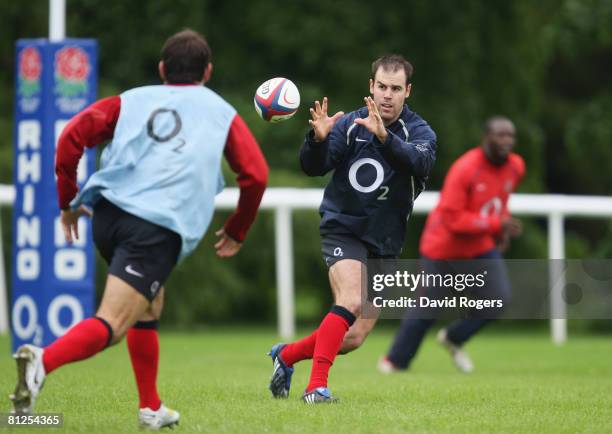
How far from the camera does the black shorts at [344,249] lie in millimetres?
7281

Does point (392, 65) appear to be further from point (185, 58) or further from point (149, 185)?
point (149, 185)

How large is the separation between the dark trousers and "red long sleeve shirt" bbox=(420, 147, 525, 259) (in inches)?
5.4

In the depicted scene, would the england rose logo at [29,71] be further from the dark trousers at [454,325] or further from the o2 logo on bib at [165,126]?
the o2 logo on bib at [165,126]

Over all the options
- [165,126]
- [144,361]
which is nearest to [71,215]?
[165,126]

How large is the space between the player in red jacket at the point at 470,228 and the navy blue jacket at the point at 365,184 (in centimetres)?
340

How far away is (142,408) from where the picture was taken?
19.6 feet

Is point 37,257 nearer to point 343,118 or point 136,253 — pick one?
point 343,118

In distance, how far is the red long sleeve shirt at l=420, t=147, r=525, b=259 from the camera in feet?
35.2

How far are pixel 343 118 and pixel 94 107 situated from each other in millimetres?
1991

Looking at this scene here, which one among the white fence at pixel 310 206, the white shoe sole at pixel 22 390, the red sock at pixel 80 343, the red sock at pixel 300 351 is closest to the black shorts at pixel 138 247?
the red sock at pixel 80 343

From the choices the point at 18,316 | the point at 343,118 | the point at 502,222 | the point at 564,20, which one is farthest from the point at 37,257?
the point at 564,20

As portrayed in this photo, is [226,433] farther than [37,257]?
No

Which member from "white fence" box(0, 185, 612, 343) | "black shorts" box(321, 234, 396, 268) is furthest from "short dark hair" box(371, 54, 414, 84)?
"white fence" box(0, 185, 612, 343)

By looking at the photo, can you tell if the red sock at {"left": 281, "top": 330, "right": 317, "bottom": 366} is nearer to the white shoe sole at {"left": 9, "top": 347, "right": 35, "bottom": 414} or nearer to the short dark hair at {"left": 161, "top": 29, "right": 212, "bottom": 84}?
the short dark hair at {"left": 161, "top": 29, "right": 212, "bottom": 84}
